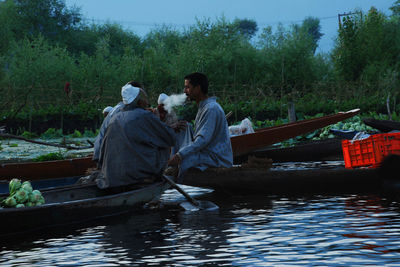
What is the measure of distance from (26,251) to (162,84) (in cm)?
2363

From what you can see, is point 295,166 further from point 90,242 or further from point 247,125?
point 90,242

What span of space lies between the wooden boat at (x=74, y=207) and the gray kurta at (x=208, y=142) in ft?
1.49

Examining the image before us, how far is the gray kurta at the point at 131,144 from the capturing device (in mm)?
6809

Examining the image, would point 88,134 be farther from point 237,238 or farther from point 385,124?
point 237,238

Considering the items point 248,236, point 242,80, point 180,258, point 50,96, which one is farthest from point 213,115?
point 242,80

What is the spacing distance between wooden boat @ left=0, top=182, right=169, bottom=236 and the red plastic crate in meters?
2.58

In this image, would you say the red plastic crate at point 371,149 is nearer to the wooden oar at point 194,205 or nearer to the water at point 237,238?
the water at point 237,238

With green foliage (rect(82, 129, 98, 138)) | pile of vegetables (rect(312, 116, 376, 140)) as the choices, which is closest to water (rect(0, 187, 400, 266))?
pile of vegetables (rect(312, 116, 376, 140))

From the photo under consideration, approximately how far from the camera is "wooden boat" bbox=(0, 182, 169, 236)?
5.95 metres

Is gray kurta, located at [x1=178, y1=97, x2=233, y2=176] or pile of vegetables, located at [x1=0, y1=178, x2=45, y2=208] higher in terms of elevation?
gray kurta, located at [x1=178, y1=97, x2=233, y2=176]

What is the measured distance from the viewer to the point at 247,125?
11305 mm

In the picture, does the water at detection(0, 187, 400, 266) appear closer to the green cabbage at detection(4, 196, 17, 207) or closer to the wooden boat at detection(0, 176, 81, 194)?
the green cabbage at detection(4, 196, 17, 207)

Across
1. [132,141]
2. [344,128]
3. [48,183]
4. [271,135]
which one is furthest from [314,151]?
[132,141]

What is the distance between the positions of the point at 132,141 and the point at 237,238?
189 centimetres
